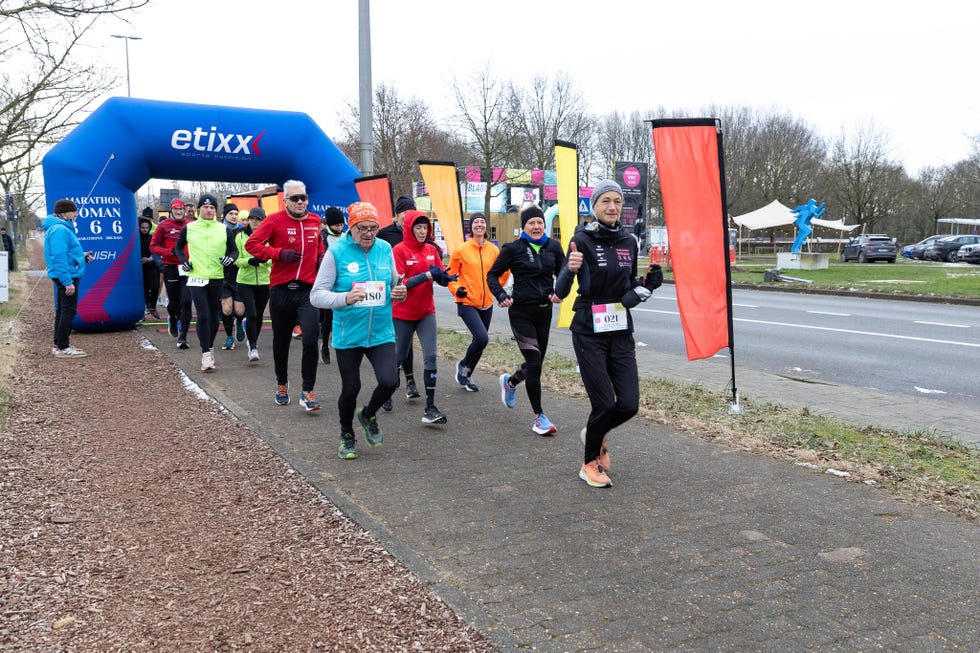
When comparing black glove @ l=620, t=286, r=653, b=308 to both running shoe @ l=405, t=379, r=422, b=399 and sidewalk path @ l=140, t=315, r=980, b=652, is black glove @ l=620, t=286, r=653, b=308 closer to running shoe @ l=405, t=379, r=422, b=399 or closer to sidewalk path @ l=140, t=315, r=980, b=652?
sidewalk path @ l=140, t=315, r=980, b=652

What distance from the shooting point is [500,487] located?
5062 millimetres

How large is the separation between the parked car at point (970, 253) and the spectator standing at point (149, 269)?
4032 centimetres

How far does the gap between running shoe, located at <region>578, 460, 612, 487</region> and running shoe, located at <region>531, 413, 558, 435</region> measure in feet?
3.68

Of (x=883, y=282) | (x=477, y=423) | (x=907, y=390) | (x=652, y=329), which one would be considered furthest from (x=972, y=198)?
(x=477, y=423)

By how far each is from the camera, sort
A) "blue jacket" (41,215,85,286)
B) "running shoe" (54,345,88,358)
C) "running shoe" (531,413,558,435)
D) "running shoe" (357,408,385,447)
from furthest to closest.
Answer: "running shoe" (54,345,88,358), "blue jacket" (41,215,85,286), "running shoe" (531,413,558,435), "running shoe" (357,408,385,447)

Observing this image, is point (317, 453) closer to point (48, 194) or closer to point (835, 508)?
point (835, 508)

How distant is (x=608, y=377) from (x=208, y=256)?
6575mm

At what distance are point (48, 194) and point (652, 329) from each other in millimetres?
10204

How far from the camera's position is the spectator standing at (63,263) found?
396 inches

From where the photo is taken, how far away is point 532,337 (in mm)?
6637

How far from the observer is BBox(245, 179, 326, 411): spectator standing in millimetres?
7227

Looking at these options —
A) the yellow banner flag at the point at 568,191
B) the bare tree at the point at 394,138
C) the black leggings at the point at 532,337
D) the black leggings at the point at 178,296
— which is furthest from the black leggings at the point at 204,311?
the bare tree at the point at 394,138

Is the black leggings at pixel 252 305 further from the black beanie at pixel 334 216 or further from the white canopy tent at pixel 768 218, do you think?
the white canopy tent at pixel 768 218

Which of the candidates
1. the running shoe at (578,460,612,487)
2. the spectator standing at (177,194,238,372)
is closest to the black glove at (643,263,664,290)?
the running shoe at (578,460,612,487)
